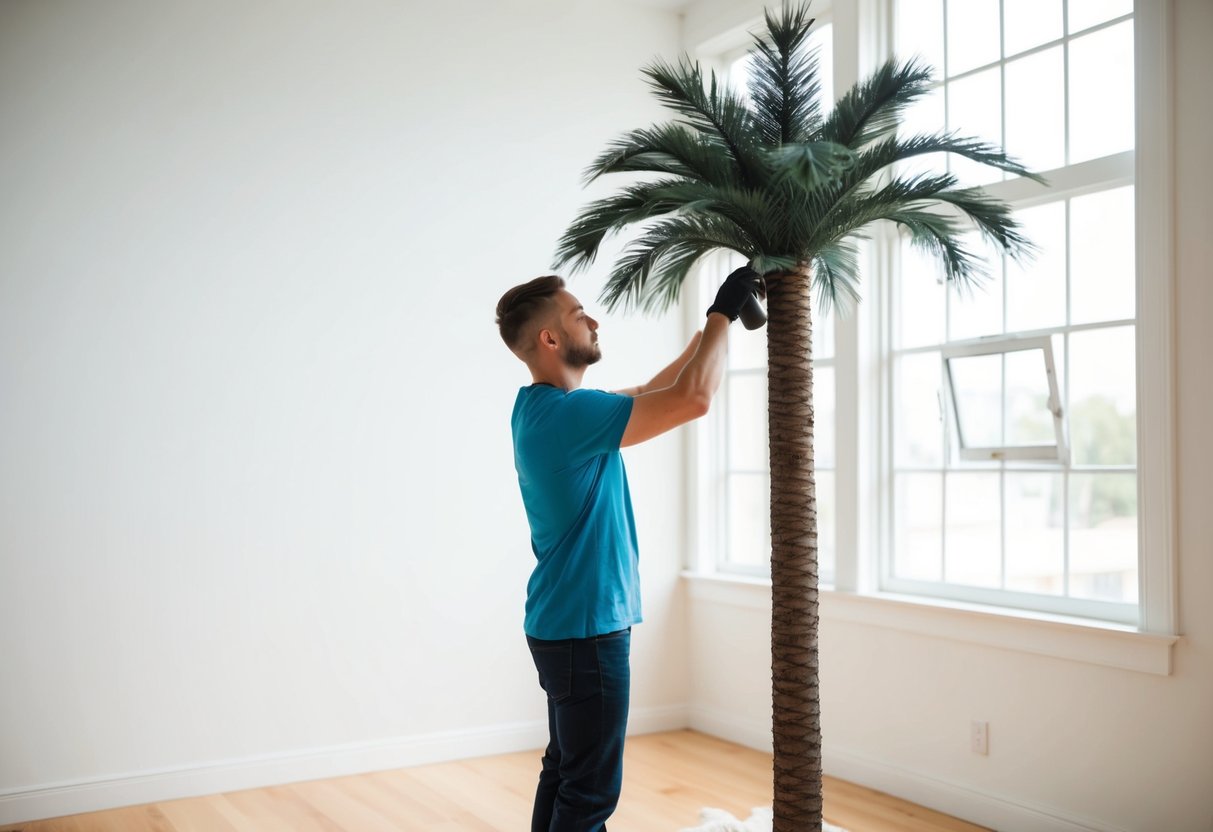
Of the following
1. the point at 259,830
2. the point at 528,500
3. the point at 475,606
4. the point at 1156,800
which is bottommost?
the point at 259,830

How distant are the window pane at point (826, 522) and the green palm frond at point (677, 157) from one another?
2127mm

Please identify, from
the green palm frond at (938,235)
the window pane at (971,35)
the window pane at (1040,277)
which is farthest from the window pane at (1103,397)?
the window pane at (971,35)

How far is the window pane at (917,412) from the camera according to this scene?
13.0ft

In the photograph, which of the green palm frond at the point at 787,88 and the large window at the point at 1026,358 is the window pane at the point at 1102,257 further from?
the green palm frond at the point at 787,88

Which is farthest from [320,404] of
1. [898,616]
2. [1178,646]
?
[1178,646]

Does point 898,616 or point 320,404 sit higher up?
point 320,404

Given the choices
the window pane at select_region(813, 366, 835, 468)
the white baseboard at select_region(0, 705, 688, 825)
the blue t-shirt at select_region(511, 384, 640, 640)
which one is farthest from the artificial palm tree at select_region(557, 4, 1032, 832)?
the white baseboard at select_region(0, 705, 688, 825)

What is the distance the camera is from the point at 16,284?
367 centimetres

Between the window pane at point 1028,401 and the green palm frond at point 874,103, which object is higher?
the green palm frond at point 874,103

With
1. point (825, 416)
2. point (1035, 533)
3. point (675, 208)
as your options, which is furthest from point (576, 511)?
point (825, 416)

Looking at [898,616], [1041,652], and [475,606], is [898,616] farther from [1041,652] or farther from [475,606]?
[475,606]

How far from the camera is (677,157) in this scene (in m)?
2.59

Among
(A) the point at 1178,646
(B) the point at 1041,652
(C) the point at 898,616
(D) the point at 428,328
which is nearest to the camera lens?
(A) the point at 1178,646

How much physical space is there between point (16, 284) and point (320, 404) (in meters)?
1.16
